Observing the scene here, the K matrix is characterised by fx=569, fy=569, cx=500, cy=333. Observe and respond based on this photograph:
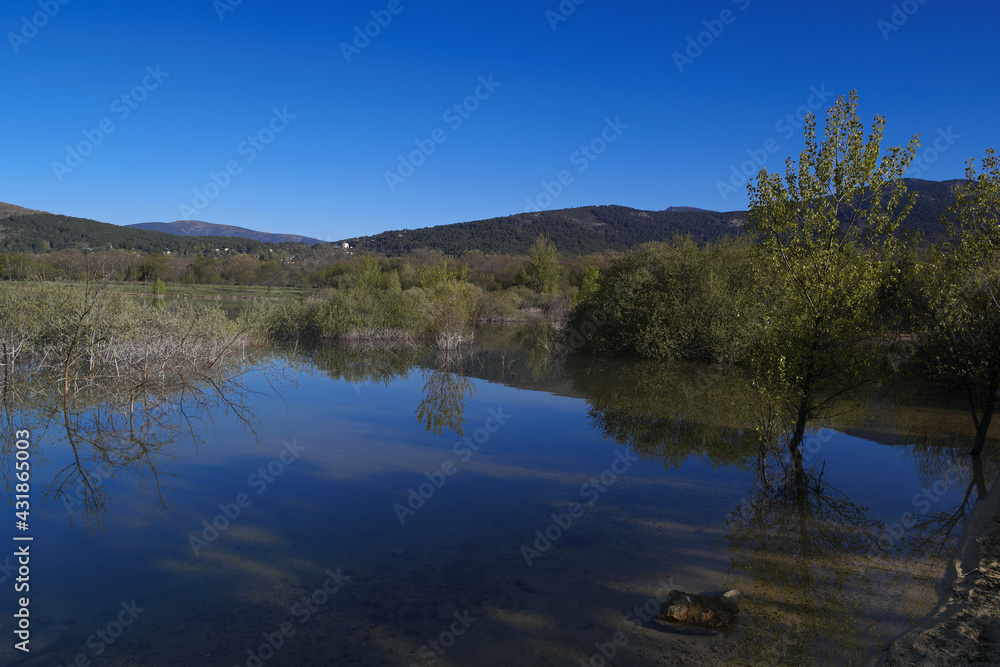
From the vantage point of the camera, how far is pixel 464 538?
672 centimetres

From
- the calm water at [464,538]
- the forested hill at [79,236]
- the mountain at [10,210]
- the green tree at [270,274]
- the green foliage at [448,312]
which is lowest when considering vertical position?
the calm water at [464,538]

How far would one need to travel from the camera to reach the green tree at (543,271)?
56719mm

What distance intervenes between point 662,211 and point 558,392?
105 m

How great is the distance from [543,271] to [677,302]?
1331 inches

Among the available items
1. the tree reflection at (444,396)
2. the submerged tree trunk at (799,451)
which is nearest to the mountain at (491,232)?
the tree reflection at (444,396)

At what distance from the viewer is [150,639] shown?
15.0ft

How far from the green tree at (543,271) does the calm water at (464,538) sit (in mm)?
43863

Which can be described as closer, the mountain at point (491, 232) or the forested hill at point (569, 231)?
the mountain at point (491, 232)

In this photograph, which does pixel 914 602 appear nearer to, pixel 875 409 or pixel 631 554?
pixel 631 554

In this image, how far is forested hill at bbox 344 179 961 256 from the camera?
100 m

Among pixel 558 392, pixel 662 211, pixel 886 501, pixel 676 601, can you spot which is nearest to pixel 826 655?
pixel 676 601

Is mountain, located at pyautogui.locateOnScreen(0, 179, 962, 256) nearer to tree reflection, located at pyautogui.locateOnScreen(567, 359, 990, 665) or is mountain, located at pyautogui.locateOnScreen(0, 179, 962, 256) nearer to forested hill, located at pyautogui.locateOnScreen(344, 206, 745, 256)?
forested hill, located at pyautogui.locateOnScreen(344, 206, 745, 256)

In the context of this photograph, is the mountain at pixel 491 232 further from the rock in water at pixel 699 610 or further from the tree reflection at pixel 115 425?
the rock in water at pixel 699 610

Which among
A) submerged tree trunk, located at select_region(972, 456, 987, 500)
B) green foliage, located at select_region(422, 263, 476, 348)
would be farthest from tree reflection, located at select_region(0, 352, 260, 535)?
submerged tree trunk, located at select_region(972, 456, 987, 500)
